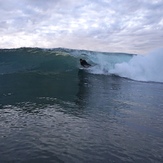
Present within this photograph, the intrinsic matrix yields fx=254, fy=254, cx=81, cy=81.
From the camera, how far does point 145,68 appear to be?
4019 centimetres

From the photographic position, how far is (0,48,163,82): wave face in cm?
3834

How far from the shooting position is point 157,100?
20000 millimetres

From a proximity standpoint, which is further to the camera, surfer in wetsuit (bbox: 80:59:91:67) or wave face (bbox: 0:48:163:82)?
surfer in wetsuit (bbox: 80:59:91:67)

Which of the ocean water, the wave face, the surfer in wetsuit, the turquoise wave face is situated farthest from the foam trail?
the ocean water

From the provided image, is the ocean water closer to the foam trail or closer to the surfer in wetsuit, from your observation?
the foam trail

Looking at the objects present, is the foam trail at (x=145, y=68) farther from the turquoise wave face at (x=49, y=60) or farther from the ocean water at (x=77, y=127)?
the ocean water at (x=77, y=127)

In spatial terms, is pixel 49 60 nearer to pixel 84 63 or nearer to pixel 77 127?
pixel 84 63

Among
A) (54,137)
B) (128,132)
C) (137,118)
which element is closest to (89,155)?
(54,137)

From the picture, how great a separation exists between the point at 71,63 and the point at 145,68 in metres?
13.6

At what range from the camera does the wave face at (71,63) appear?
1510 inches

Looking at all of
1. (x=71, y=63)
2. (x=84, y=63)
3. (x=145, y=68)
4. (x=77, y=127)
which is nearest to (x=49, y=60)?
(x=71, y=63)

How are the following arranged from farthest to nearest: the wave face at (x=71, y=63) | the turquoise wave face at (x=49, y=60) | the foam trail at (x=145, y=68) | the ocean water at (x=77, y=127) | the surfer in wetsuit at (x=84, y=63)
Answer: the surfer in wetsuit at (x=84, y=63)
the turquoise wave face at (x=49, y=60)
the wave face at (x=71, y=63)
the foam trail at (x=145, y=68)
the ocean water at (x=77, y=127)

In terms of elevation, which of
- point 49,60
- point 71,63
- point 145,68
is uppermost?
point 49,60

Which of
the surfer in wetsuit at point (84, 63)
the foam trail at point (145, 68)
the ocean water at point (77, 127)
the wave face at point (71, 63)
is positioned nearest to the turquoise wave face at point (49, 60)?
the wave face at point (71, 63)
